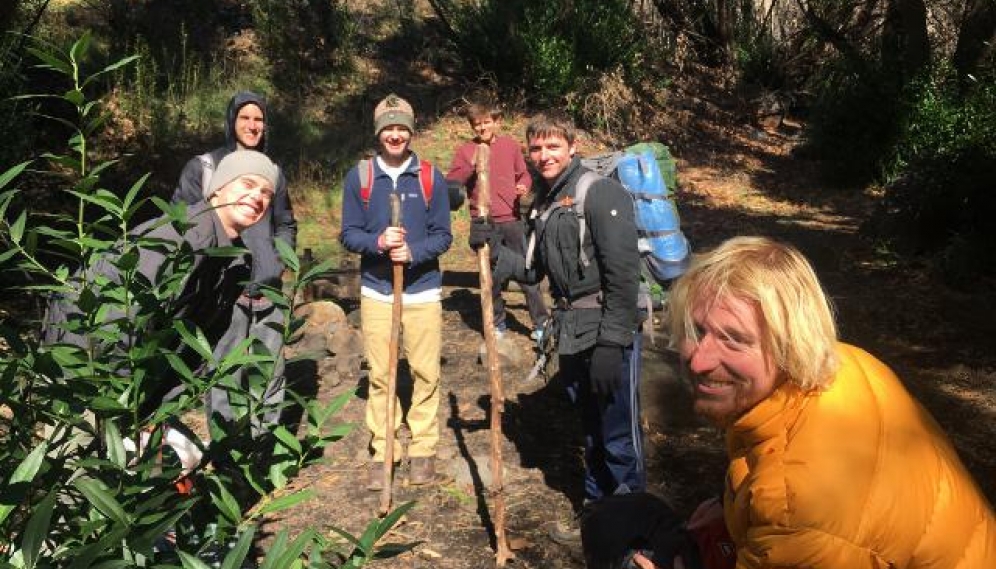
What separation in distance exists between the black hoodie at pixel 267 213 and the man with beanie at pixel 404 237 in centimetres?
39

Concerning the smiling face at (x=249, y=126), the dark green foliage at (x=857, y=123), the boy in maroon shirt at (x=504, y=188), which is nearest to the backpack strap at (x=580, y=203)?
the smiling face at (x=249, y=126)

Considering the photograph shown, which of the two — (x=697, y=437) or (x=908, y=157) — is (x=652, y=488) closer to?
(x=697, y=437)

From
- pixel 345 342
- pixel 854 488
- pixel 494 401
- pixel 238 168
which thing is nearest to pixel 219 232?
pixel 238 168

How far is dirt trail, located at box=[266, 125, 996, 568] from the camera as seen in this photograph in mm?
4422

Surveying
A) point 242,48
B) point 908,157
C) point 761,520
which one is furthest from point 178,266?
point 242,48

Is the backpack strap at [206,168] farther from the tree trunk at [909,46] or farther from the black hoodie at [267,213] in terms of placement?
the tree trunk at [909,46]

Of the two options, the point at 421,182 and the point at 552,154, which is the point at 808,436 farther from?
the point at 421,182

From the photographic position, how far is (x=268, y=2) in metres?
14.1

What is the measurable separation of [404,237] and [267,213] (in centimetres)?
77

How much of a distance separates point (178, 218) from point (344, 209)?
2876 mm

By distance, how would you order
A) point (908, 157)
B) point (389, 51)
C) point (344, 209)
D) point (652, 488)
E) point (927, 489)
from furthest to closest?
1. point (389, 51)
2. point (908, 157)
3. point (652, 488)
4. point (344, 209)
5. point (927, 489)

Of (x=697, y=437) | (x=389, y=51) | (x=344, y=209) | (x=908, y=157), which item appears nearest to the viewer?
(x=344, y=209)

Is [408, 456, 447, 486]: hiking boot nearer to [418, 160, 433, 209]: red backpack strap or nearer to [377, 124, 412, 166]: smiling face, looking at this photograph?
[418, 160, 433, 209]: red backpack strap

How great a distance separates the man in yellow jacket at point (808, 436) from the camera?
1561 mm
